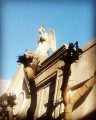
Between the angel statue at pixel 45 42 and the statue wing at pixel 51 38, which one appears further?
the statue wing at pixel 51 38

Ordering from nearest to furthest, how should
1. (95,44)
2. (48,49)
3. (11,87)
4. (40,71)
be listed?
(95,44)
(40,71)
(48,49)
(11,87)

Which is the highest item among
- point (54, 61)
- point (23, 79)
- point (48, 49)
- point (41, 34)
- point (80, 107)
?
point (41, 34)

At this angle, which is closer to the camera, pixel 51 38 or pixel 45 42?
pixel 45 42

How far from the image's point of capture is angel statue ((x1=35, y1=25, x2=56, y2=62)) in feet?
44.9

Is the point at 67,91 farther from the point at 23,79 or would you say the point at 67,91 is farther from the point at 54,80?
the point at 23,79

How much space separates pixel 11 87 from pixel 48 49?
10.9ft

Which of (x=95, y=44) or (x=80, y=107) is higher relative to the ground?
(x=95, y=44)

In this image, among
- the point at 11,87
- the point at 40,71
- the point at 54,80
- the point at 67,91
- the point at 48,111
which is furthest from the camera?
the point at 11,87

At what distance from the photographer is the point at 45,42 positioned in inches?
555

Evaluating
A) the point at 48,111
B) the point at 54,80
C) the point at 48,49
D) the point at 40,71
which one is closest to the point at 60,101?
the point at 48,111

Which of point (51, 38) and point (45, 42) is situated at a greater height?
point (51, 38)

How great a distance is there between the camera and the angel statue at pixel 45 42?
13695 millimetres

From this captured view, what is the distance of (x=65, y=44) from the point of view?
10070mm

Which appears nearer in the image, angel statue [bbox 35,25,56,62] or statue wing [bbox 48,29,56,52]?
angel statue [bbox 35,25,56,62]
